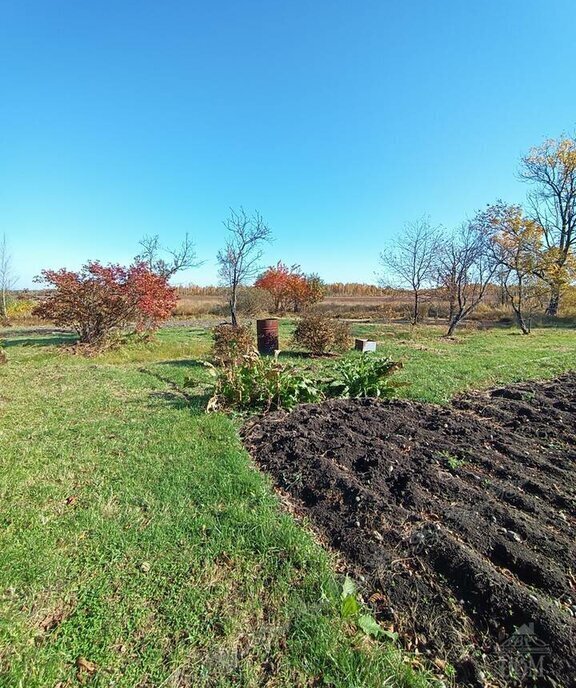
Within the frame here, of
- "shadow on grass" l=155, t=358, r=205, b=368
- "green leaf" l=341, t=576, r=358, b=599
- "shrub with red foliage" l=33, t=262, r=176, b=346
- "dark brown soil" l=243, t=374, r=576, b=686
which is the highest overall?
"shrub with red foliage" l=33, t=262, r=176, b=346

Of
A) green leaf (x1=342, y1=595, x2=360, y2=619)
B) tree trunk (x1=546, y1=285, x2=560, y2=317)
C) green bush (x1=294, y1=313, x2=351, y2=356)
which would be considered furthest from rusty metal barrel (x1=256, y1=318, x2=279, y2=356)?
tree trunk (x1=546, y1=285, x2=560, y2=317)

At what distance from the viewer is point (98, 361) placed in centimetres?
831

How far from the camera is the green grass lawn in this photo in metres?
1.39

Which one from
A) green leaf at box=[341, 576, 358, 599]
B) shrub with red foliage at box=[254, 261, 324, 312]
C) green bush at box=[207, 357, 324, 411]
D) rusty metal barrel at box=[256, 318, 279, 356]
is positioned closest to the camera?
green leaf at box=[341, 576, 358, 599]

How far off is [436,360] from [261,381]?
4922mm

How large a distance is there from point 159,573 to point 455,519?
1649mm

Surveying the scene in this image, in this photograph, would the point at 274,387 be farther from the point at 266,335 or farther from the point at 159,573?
the point at 266,335

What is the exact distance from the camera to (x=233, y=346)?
20.4ft

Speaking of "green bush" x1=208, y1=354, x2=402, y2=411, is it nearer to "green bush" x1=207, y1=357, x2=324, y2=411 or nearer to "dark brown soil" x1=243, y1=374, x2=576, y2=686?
"green bush" x1=207, y1=357, x2=324, y2=411

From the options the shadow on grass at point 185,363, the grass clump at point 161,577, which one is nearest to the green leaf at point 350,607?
the grass clump at point 161,577

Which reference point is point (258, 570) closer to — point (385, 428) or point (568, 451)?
point (385, 428)

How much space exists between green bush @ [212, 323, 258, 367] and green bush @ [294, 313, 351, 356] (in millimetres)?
1964

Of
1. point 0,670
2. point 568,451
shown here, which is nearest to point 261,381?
point 568,451

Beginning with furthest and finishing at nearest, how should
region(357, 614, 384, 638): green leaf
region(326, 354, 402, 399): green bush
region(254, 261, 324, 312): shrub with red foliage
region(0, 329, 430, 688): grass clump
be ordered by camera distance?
region(254, 261, 324, 312): shrub with red foliage < region(326, 354, 402, 399): green bush < region(357, 614, 384, 638): green leaf < region(0, 329, 430, 688): grass clump
